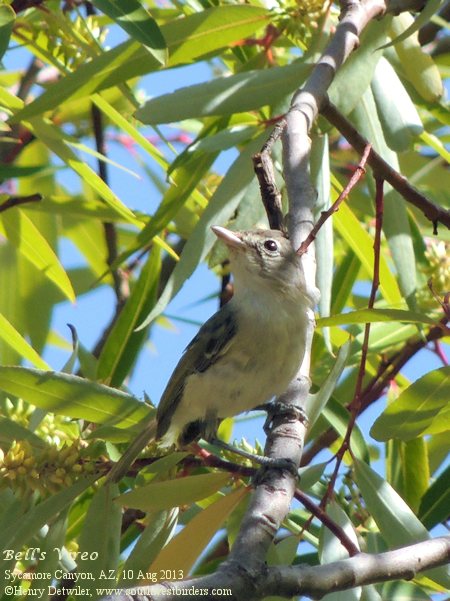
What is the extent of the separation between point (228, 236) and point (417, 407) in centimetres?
66

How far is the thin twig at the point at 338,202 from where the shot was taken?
2219mm

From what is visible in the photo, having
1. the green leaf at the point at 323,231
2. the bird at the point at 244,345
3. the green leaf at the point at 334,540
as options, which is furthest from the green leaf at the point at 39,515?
the green leaf at the point at 323,231

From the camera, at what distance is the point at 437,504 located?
2906mm

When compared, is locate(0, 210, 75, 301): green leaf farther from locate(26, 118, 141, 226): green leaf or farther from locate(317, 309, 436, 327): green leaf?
locate(317, 309, 436, 327): green leaf

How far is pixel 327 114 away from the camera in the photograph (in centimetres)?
260

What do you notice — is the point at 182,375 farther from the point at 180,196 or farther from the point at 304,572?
the point at 304,572

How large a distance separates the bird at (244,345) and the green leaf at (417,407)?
34cm

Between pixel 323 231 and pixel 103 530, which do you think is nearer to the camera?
pixel 103 530

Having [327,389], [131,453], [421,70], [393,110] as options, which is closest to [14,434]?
[131,453]

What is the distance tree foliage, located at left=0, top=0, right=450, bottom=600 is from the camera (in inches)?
92.1

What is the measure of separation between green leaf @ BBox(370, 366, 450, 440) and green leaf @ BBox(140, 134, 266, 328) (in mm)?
605

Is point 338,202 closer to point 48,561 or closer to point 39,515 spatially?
point 39,515

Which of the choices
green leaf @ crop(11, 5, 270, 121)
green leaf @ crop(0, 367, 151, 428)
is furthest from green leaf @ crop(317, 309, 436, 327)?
green leaf @ crop(11, 5, 270, 121)

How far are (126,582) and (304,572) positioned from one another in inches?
32.1
